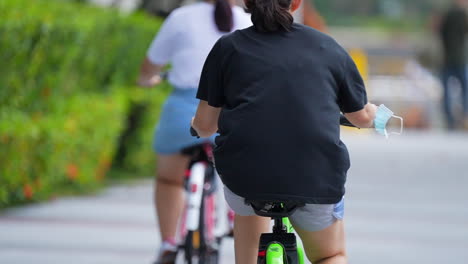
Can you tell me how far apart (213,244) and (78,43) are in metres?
3.60

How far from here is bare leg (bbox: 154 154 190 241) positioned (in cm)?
593

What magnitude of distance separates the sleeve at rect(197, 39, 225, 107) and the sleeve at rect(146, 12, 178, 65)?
181 cm

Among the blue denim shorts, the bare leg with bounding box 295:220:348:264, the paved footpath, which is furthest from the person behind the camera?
the paved footpath

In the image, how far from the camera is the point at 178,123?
19.0 ft

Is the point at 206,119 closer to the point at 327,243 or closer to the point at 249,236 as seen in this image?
the point at 249,236

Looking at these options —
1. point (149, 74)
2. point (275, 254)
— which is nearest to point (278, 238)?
point (275, 254)

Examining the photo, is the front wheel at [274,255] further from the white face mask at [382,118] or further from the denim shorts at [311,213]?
the white face mask at [382,118]

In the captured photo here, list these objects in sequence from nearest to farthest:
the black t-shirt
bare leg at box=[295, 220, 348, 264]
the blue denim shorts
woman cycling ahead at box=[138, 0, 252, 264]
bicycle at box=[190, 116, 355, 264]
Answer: the black t-shirt
bicycle at box=[190, 116, 355, 264]
bare leg at box=[295, 220, 348, 264]
woman cycling ahead at box=[138, 0, 252, 264]
the blue denim shorts

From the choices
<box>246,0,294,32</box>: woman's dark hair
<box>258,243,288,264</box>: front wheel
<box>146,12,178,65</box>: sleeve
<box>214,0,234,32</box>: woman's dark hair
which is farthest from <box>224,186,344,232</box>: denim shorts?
<box>146,12,178,65</box>: sleeve

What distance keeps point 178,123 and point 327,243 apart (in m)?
1.98

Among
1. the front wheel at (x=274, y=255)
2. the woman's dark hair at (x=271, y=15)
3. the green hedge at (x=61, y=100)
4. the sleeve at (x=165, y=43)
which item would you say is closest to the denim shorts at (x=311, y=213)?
the front wheel at (x=274, y=255)

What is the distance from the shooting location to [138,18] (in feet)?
40.7

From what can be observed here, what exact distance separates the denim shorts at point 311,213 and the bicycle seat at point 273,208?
0.13 ft

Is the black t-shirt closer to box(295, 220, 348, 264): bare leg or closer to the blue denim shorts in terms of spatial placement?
box(295, 220, 348, 264): bare leg
